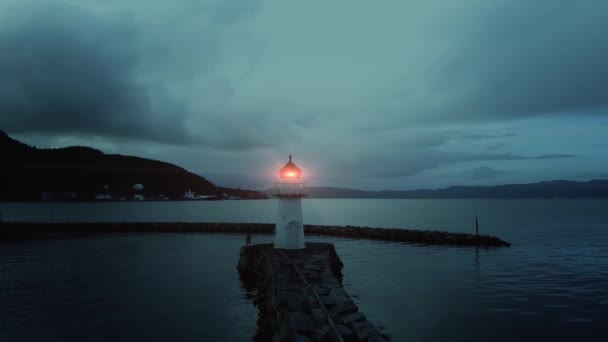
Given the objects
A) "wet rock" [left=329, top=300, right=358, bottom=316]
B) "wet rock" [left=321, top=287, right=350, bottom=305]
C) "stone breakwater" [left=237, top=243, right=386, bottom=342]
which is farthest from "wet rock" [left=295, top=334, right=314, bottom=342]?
"wet rock" [left=321, top=287, right=350, bottom=305]

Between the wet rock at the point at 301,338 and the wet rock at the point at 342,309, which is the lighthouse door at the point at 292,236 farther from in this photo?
the wet rock at the point at 301,338

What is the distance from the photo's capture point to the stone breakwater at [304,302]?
34.9 feet

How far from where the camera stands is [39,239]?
147ft

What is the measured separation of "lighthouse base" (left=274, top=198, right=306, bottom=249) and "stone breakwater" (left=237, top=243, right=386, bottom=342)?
2.01 ft

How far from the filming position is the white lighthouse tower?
22562 millimetres

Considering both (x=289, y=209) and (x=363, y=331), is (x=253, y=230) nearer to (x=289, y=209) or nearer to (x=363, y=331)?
(x=289, y=209)

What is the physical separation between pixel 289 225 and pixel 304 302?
9.81 m

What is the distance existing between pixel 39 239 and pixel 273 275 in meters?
40.0

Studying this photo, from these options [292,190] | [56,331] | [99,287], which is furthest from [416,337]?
[99,287]

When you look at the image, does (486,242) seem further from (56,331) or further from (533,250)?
(56,331)

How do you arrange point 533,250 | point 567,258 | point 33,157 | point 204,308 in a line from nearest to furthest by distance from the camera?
point 204,308, point 567,258, point 533,250, point 33,157

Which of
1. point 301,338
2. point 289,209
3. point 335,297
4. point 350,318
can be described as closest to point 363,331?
point 350,318

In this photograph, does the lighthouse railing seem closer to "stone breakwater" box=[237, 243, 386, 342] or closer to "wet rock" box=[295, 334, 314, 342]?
"stone breakwater" box=[237, 243, 386, 342]

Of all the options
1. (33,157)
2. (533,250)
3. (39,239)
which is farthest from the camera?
(33,157)
